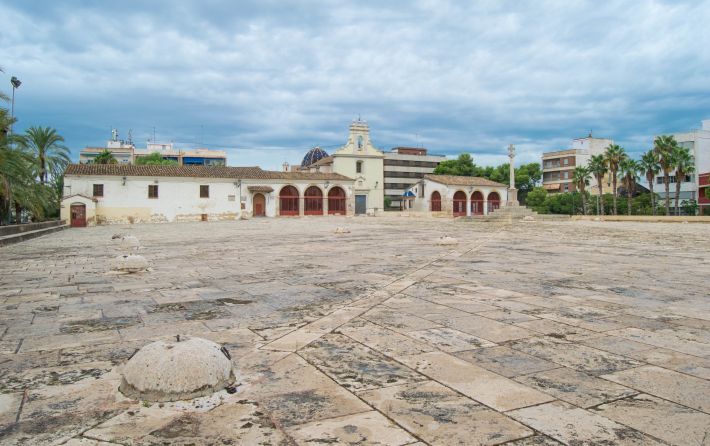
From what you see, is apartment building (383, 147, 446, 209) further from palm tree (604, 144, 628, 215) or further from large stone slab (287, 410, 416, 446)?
large stone slab (287, 410, 416, 446)

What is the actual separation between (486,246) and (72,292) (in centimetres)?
1061

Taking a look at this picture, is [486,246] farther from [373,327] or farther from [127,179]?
[127,179]

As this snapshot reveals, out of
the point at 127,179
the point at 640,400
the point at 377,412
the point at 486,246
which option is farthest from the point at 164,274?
the point at 127,179

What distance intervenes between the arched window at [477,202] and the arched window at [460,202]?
133cm

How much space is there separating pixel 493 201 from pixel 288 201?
24947 millimetres

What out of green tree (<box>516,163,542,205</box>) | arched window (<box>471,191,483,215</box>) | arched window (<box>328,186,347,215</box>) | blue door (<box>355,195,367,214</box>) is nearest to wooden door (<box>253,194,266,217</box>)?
arched window (<box>328,186,347,215</box>)

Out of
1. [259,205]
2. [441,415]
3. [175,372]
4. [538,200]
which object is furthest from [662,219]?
[175,372]

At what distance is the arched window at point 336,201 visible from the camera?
52.2m

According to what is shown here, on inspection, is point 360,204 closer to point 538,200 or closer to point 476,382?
point 538,200

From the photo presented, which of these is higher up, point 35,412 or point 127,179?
point 127,179

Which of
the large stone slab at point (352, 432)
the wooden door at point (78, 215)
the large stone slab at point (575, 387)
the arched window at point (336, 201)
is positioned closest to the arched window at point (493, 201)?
the arched window at point (336, 201)

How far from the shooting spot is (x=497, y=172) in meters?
72.4

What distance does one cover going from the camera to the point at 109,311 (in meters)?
5.56

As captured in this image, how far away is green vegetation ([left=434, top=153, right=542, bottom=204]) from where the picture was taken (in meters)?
72.7
